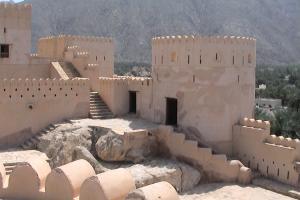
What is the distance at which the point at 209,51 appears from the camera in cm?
1587

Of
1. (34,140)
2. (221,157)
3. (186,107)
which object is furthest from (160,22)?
(221,157)

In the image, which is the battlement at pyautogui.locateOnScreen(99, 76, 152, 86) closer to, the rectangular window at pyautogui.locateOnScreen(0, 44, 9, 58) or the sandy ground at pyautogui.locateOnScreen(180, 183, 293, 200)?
the rectangular window at pyautogui.locateOnScreen(0, 44, 9, 58)

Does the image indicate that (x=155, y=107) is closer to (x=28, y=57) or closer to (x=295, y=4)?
(x=28, y=57)

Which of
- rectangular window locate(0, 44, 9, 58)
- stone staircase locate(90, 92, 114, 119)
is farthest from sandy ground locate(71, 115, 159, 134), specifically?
rectangular window locate(0, 44, 9, 58)

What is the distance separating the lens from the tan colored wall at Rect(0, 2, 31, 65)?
66.7 feet

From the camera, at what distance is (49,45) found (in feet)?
76.2

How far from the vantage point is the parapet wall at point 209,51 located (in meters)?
15.9

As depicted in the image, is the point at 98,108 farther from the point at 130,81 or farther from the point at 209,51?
the point at 209,51

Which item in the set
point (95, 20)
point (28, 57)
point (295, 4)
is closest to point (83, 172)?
point (28, 57)

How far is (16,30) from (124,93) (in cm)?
587

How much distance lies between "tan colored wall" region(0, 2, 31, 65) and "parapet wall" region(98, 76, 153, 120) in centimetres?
419

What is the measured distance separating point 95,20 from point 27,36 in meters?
80.1

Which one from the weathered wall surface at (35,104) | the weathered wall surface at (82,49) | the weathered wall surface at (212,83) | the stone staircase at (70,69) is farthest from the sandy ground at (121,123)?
the weathered wall surface at (82,49)

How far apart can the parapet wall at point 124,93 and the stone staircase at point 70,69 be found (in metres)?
1.53
